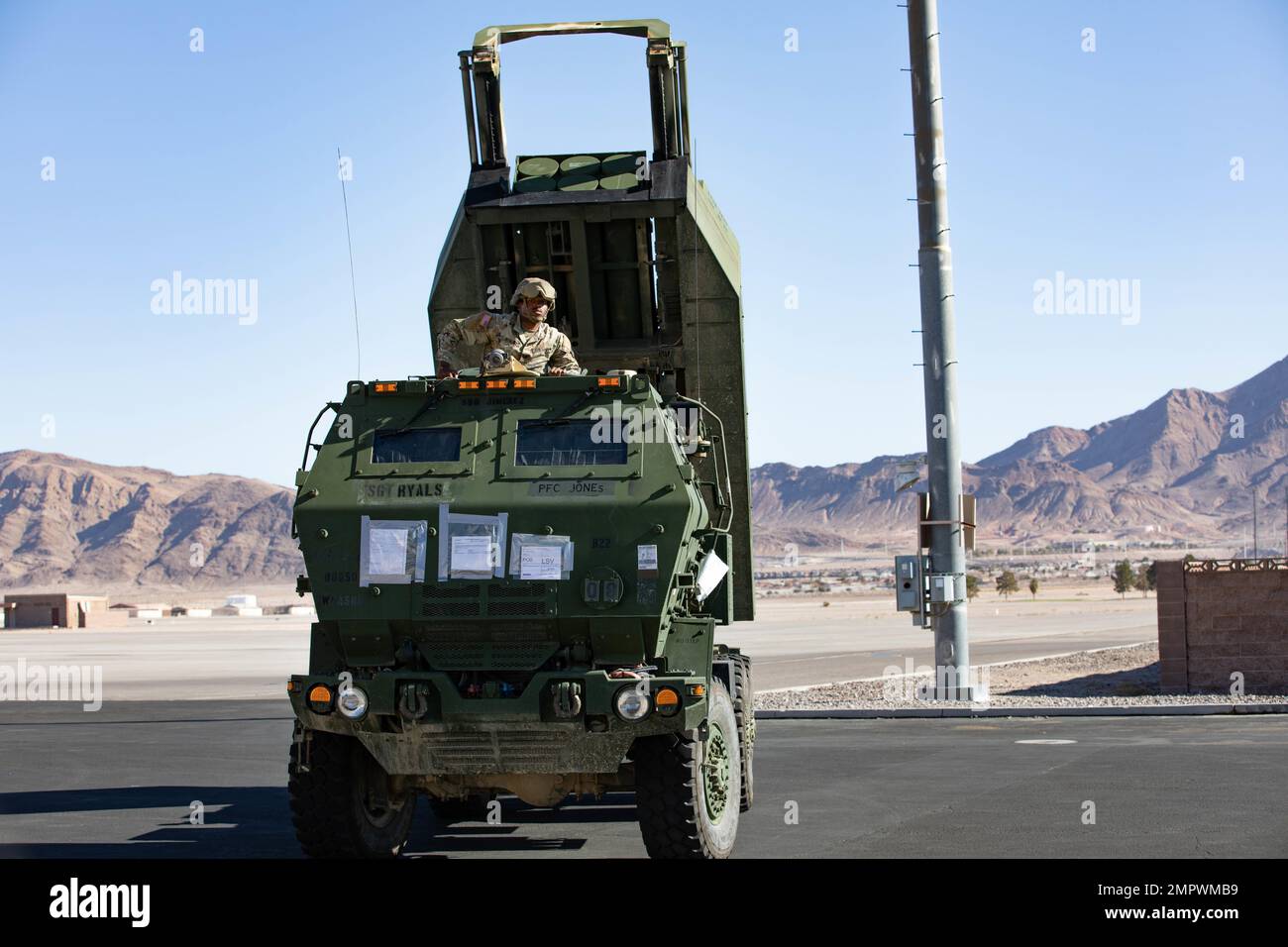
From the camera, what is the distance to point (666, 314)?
1270 cm

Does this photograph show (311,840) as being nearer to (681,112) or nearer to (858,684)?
(681,112)

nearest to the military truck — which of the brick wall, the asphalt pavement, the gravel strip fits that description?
the asphalt pavement

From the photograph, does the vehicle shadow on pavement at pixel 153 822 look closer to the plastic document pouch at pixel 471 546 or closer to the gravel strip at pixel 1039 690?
the plastic document pouch at pixel 471 546

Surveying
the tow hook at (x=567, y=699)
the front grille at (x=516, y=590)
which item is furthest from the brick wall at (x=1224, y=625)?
the tow hook at (x=567, y=699)

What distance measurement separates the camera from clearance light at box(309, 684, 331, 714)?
28.5ft

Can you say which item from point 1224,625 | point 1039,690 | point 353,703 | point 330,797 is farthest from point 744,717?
point 1039,690

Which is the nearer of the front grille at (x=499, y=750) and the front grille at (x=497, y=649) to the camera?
the front grille at (x=499, y=750)

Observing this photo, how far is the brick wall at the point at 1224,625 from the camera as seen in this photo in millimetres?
20422

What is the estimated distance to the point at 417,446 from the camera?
9258 millimetres

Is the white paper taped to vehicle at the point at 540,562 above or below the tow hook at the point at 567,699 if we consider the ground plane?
above

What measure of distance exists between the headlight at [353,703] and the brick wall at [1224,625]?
14.2 m

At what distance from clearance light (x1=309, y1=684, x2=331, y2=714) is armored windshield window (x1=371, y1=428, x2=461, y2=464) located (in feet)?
4.48
